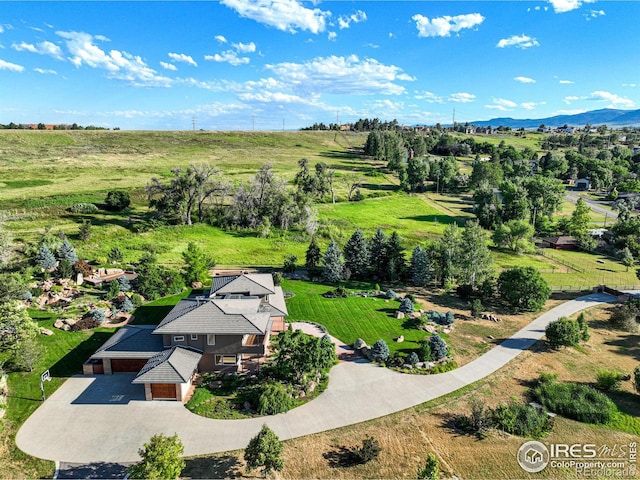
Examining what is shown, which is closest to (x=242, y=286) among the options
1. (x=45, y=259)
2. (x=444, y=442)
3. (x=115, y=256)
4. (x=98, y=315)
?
(x=98, y=315)

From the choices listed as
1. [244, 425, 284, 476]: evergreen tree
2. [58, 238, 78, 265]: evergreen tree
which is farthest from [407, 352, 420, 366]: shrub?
[58, 238, 78, 265]: evergreen tree

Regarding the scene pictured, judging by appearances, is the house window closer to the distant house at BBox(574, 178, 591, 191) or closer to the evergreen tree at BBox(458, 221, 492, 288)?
the evergreen tree at BBox(458, 221, 492, 288)

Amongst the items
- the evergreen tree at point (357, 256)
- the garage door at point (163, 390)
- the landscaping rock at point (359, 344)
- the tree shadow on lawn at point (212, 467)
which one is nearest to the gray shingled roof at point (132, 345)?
the garage door at point (163, 390)

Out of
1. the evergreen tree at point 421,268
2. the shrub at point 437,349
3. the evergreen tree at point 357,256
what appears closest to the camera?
the shrub at point 437,349

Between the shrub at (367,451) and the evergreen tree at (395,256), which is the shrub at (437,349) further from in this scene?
the evergreen tree at (395,256)

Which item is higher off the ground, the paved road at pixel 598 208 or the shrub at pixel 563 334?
the paved road at pixel 598 208

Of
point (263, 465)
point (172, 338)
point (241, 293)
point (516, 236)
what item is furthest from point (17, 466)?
point (516, 236)

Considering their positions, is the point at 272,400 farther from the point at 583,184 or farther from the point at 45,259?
the point at 583,184
